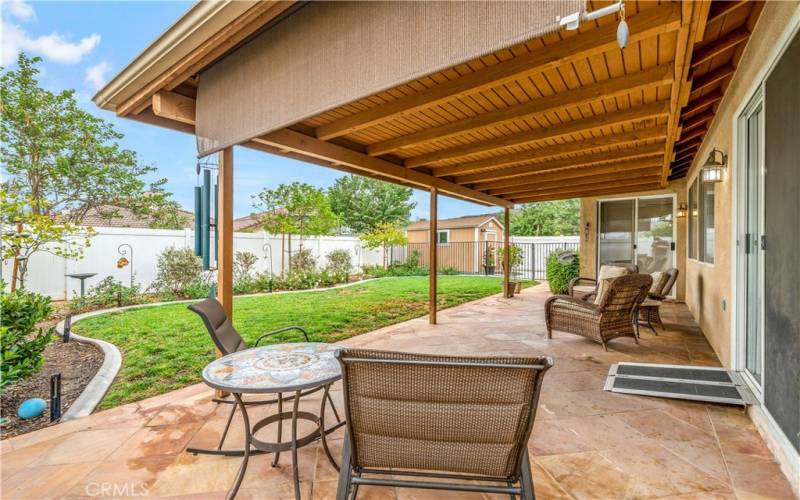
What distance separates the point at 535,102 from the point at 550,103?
0.42 feet

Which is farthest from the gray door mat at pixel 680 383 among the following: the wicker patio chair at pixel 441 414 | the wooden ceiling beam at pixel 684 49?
the wooden ceiling beam at pixel 684 49

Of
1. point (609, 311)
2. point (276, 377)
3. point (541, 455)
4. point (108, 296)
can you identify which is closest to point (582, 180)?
point (609, 311)

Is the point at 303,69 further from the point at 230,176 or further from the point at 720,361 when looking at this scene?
the point at 720,361

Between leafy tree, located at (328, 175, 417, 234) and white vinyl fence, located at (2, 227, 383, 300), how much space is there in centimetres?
1368

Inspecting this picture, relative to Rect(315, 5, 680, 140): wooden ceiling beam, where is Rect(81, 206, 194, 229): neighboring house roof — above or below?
below

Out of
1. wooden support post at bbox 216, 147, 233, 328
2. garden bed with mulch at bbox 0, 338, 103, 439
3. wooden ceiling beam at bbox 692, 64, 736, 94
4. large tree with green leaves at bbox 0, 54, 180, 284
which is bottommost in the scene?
garden bed with mulch at bbox 0, 338, 103, 439

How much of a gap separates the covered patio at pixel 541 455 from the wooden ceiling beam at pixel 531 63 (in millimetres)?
2300

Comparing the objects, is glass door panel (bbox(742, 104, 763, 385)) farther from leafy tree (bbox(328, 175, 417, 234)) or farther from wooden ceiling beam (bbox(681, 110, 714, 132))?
leafy tree (bbox(328, 175, 417, 234))

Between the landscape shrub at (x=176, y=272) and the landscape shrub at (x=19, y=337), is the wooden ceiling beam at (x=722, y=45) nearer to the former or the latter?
the landscape shrub at (x=19, y=337)

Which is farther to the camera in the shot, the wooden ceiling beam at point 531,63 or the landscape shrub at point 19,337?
the landscape shrub at point 19,337

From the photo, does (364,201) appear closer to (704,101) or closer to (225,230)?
(704,101)

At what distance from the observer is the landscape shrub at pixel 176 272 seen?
8.16 m

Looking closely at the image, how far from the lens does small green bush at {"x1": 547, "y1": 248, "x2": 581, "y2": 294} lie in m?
8.80

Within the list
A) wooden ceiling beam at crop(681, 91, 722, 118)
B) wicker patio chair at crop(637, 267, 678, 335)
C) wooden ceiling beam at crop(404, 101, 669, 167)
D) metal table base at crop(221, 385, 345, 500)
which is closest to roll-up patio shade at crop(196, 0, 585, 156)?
metal table base at crop(221, 385, 345, 500)
